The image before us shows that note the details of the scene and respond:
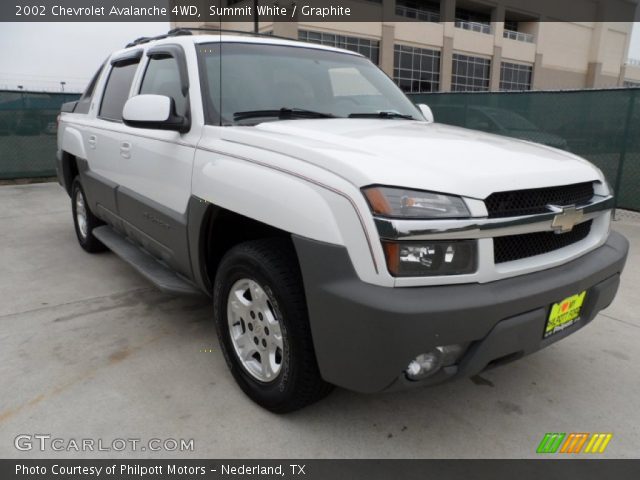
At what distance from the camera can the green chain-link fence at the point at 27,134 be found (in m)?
9.95

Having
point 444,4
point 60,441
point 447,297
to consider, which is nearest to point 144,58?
point 60,441

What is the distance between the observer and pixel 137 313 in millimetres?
3730

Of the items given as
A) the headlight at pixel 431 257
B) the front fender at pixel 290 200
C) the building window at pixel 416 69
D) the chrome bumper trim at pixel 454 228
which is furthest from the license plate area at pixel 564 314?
the building window at pixel 416 69

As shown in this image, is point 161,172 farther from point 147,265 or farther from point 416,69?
point 416,69

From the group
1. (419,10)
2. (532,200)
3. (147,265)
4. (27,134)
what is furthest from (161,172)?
(419,10)

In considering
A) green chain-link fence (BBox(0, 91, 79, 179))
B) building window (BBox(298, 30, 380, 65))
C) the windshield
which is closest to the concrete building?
building window (BBox(298, 30, 380, 65))

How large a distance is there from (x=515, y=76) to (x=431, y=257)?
49.3 m

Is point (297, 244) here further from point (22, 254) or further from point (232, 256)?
point (22, 254)

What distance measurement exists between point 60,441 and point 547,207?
2.40 m

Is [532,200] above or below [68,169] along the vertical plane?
above

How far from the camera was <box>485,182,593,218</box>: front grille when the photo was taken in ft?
6.68

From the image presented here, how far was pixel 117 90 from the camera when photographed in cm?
420

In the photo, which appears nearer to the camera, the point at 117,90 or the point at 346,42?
the point at 117,90
